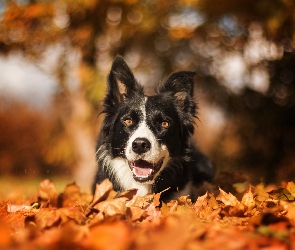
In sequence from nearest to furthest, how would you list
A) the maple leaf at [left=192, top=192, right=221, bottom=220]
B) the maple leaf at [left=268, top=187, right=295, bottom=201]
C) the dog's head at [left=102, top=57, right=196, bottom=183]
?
the maple leaf at [left=192, top=192, right=221, bottom=220], the maple leaf at [left=268, top=187, right=295, bottom=201], the dog's head at [left=102, top=57, right=196, bottom=183]

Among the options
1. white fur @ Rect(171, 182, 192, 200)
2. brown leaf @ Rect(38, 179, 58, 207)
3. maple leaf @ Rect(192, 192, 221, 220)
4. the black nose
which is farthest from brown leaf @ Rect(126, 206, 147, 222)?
white fur @ Rect(171, 182, 192, 200)

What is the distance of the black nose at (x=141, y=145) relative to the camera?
3.82m

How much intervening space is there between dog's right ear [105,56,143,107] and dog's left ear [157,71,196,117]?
0.31m

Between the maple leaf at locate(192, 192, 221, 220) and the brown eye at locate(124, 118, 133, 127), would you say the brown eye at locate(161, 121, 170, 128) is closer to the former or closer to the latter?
the brown eye at locate(124, 118, 133, 127)

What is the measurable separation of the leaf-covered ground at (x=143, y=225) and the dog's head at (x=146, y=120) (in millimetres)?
781

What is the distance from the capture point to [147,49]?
12.2 metres

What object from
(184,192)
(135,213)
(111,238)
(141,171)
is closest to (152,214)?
(135,213)

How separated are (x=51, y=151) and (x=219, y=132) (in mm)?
5483

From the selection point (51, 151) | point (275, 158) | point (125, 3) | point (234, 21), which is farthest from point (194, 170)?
point (51, 151)

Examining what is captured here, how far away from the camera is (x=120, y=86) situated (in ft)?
15.0

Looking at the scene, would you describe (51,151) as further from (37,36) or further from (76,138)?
(37,36)

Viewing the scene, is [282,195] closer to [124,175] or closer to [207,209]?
[207,209]

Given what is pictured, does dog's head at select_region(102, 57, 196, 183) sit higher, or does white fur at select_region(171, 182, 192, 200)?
dog's head at select_region(102, 57, 196, 183)

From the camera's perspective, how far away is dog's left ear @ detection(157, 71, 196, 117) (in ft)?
14.9
